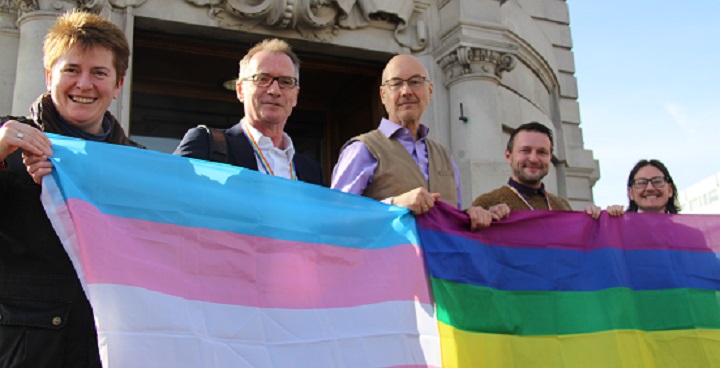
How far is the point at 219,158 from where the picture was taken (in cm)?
291

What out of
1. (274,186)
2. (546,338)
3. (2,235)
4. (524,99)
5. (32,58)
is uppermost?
(524,99)

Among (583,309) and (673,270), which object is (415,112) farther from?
(673,270)

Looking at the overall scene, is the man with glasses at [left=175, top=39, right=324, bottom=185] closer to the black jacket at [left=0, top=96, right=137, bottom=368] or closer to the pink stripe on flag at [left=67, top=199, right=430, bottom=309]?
the pink stripe on flag at [left=67, top=199, right=430, bottom=309]

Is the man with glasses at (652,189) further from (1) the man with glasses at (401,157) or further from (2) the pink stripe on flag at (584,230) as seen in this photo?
(1) the man with glasses at (401,157)

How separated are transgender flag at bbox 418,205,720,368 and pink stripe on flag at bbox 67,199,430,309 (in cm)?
24

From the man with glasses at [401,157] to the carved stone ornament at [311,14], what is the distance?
300 cm

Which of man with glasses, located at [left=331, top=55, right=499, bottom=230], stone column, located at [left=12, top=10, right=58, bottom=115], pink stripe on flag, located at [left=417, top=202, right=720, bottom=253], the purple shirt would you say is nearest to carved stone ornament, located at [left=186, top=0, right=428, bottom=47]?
stone column, located at [left=12, top=10, right=58, bottom=115]

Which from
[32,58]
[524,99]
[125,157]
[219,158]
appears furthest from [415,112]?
[524,99]

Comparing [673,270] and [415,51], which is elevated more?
[415,51]

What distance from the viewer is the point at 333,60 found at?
7117 millimetres

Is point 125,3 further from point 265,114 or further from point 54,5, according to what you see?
point 265,114

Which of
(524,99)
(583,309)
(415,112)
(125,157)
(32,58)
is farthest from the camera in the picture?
(524,99)

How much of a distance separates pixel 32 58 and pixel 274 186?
3.59 metres

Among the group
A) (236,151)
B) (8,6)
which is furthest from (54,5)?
(236,151)
